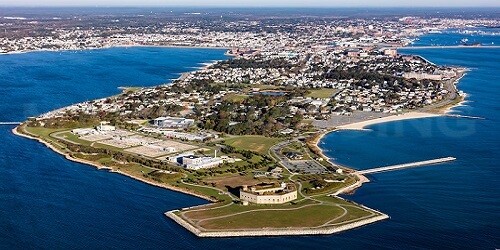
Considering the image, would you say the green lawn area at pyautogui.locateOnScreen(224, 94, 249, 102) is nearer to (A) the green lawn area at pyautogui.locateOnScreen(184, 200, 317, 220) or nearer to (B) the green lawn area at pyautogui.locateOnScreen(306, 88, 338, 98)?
(B) the green lawn area at pyautogui.locateOnScreen(306, 88, 338, 98)

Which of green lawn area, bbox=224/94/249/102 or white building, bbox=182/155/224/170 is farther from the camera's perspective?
green lawn area, bbox=224/94/249/102

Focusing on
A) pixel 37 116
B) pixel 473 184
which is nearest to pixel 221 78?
pixel 37 116

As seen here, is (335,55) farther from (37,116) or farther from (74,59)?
(37,116)

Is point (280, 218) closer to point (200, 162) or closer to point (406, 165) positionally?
point (200, 162)

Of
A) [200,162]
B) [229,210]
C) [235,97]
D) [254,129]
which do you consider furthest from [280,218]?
[235,97]

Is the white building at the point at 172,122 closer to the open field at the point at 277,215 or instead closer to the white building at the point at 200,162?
the white building at the point at 200,162

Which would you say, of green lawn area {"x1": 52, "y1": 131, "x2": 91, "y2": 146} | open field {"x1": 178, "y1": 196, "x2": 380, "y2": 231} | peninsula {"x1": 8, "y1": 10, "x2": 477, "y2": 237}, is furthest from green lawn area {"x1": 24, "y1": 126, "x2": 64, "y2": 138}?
open field {"x1": 178, "y1": 196, "x2": 380, "y2": 231}
